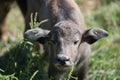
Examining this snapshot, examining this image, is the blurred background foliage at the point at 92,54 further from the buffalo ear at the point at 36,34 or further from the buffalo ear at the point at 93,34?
the buffalo ear at the point at 93,34

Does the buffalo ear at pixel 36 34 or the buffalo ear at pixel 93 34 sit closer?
the buffalo ear at pixel 36 34

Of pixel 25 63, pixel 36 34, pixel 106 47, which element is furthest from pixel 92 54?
pixel 36 34

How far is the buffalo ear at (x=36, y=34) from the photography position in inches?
263

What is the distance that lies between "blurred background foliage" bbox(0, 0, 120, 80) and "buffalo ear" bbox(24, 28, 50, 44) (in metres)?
0.22

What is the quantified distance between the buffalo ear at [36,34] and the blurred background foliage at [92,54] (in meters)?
0.22

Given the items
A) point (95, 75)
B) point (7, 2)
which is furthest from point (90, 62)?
point (7, 2)

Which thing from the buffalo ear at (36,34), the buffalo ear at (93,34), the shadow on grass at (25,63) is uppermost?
the buffalo ear at (36,34)

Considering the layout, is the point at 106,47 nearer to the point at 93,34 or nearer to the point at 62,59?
the point at 93,34

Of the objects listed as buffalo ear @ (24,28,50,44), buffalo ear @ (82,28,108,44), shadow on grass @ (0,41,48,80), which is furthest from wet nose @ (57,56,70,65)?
shadow on grass @ (0,41,48,80)

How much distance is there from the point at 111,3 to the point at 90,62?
2.65m

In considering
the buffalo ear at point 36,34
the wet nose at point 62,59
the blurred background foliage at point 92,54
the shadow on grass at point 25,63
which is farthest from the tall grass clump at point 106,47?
the wet nose at point 62,59

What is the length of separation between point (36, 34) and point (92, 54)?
1.77 meters

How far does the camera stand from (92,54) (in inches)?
325

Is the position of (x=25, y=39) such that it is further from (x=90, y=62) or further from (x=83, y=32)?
(x=90, y=62)
